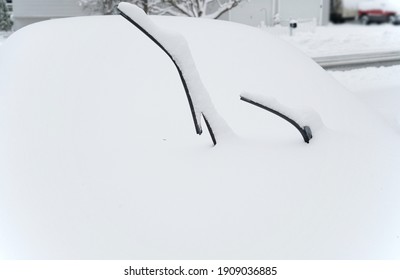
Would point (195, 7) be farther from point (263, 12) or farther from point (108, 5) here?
point (108, 5)

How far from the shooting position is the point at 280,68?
3.05m

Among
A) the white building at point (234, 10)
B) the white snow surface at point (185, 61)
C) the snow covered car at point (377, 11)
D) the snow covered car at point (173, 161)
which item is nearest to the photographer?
the snow covered car at point (173, 161)

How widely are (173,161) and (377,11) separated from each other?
1815 mm

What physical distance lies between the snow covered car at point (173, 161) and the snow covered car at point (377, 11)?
1.80 ft

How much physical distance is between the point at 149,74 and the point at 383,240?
1557 millimetres

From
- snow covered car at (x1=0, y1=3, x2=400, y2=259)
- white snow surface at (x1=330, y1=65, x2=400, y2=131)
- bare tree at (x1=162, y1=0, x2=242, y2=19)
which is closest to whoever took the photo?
snow covered car at (x1=0, y1=3, x2=400, y2=259)

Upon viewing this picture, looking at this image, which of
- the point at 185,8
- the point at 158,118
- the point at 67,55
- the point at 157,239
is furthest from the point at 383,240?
the point at 185,8

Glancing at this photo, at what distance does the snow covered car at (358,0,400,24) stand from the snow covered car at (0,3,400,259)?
55cm

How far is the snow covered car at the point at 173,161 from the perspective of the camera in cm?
168

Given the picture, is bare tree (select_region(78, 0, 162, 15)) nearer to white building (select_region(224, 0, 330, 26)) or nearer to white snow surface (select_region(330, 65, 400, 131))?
white building (select_region(224, 0, 330, 26))

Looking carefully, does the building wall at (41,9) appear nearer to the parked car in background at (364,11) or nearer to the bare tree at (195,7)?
the bare tree at (195,7)

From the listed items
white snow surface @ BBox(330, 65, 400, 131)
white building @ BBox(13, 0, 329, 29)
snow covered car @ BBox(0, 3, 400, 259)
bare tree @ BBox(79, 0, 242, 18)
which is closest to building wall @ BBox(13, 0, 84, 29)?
white building @ BBox(13, 0, 329, 29)

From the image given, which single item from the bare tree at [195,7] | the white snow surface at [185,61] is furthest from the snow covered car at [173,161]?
the bare tree at [195,7]

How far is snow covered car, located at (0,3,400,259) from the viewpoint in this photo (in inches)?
66.2
